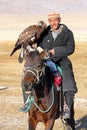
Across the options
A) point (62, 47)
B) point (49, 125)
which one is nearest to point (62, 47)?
point (62, 47)

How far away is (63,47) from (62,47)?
0.04 m

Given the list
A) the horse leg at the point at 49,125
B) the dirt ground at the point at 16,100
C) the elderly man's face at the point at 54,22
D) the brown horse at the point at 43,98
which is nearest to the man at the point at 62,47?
the elderly man's face at the point at 54,22

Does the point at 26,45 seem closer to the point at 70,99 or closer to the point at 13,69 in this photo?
the point at 70,99

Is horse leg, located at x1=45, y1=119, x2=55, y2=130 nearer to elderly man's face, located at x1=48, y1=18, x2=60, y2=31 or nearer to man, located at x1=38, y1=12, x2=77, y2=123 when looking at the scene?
man, located at x1=38, y1=12, x2=77, y2=123

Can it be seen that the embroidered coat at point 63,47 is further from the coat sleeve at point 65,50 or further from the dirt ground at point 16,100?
the dirt ground at point 16,100

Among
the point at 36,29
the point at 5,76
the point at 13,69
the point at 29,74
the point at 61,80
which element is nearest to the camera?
the point at 29,74

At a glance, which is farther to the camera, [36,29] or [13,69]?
[13,69]

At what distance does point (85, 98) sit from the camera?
48.2ft

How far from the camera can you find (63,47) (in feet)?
26.8

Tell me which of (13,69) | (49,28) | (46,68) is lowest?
(13,69)

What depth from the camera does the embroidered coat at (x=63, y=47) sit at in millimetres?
8173

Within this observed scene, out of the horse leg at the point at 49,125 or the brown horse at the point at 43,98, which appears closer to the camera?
the brown horse at the point at 43,98

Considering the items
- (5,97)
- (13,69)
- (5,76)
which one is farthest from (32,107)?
(13,69)

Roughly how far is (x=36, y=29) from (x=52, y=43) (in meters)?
0.53
